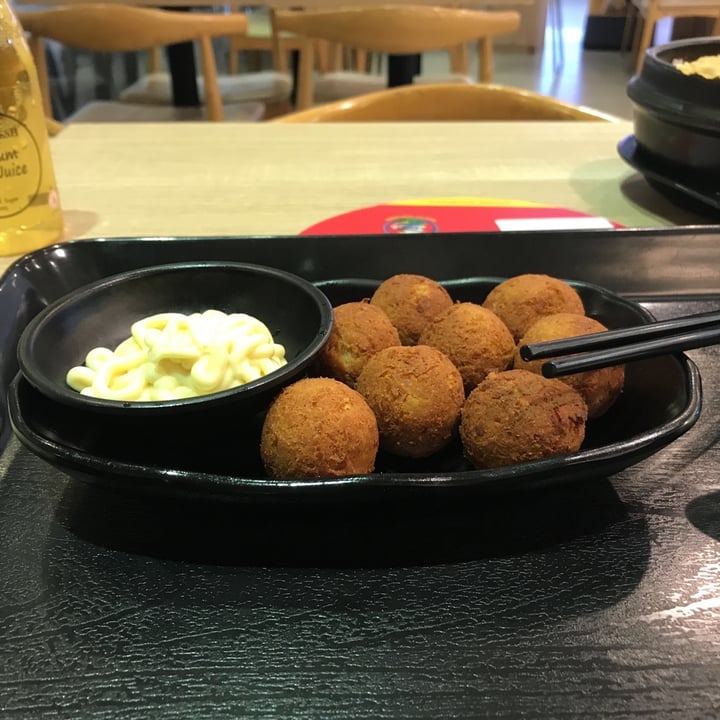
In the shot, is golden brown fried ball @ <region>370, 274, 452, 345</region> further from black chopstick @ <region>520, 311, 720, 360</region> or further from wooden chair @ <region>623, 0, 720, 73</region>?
wooden chair @ <region>623, 0, 720, 73</region>

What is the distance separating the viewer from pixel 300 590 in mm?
574

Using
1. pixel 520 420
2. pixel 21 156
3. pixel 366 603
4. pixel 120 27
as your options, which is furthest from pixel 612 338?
pixel 120 27

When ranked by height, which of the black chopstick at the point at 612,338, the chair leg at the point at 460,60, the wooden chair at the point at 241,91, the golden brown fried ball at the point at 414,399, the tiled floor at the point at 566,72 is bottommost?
the tiled floor at the point at 566,72

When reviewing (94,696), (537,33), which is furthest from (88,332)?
(537,33)

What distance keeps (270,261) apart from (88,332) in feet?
0.93

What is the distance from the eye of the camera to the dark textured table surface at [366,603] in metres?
0.49

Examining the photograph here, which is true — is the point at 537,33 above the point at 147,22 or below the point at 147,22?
below

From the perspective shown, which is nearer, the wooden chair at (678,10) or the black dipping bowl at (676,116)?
the black dipping bowl at (676,116)

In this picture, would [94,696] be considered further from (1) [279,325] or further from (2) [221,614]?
(1) [279,325]

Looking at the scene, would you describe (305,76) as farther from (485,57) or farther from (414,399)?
(414,399)

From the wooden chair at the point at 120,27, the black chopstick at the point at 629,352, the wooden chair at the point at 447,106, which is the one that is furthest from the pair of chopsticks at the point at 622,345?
the wooden chair at the point at 120,27

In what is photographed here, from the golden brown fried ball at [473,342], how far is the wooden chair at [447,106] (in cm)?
126

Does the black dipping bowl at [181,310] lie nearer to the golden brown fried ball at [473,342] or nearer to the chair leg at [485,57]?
the golden brown fried ball at [473,342]

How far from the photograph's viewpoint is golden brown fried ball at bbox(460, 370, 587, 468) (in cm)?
62
